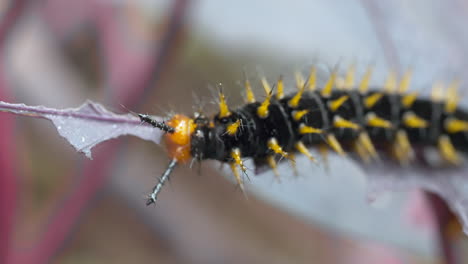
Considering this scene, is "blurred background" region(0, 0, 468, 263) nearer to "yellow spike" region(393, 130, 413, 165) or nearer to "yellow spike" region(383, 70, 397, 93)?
"yellow spike" region(383, 70, 397, 93)

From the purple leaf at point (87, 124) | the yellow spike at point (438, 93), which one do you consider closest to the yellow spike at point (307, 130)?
the purple leaf at point (87, 124)

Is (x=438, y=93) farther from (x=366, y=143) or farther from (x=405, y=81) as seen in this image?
(x=366, y=143)

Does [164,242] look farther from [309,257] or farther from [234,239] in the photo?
[309,257]

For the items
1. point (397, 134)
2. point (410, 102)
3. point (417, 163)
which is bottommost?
point (417, 163)

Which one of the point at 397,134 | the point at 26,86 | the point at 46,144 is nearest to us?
the point at 397,134

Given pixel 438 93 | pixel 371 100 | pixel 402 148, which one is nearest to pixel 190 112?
pixel 371 100

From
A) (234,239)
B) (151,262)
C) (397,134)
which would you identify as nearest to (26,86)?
(151,262)

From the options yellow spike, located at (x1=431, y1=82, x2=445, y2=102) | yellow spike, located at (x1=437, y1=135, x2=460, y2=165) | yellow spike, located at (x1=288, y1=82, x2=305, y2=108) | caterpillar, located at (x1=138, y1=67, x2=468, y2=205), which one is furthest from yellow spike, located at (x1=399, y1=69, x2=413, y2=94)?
yellow spike, located at (x1=288, y1=82, x2=305, y2=108)
